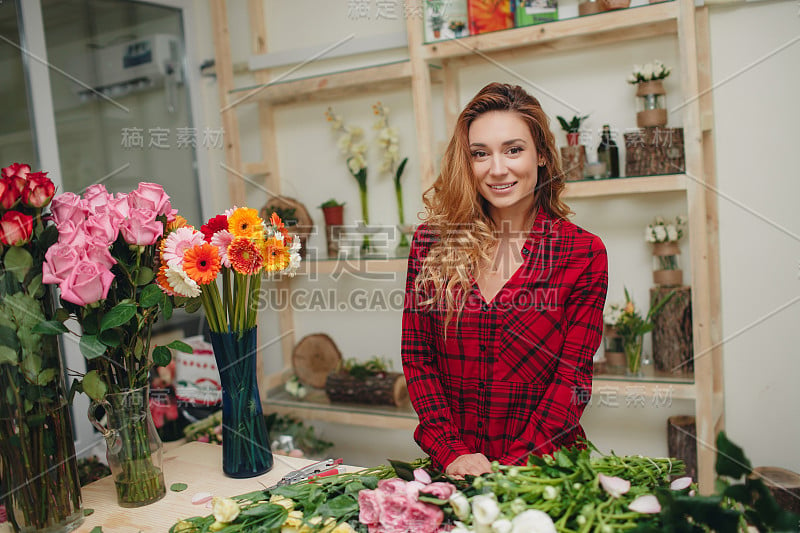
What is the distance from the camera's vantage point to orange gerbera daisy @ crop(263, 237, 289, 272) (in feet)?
4.39

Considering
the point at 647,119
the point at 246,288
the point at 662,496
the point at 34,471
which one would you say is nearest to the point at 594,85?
the point at 647,119

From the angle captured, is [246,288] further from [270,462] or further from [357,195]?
[357,195]

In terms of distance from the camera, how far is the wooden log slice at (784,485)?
207 cm

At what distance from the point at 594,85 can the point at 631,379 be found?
1.10 metres

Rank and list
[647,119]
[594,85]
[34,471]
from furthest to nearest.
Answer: [594,85]
[647,119]
[34,471]

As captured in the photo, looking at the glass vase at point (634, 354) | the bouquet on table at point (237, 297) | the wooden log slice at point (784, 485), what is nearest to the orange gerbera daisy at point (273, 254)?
the bouquet on table at point (237, 297)

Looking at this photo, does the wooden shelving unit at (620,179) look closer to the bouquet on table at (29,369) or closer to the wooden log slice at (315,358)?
the wooden log slice at (315,358)

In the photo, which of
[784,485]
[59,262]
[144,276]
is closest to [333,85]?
[144,276]

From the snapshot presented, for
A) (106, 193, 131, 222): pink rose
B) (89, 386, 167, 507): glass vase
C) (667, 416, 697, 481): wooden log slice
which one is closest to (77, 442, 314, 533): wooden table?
(89, 386, 167, 507): glass vase

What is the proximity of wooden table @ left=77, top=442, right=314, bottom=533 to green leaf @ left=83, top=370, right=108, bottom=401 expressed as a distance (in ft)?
0.73

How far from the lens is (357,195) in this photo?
3037mm

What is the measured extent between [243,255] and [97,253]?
27 cm

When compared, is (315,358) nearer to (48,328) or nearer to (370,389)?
(370,389)

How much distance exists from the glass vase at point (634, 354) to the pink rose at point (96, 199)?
1.83m
